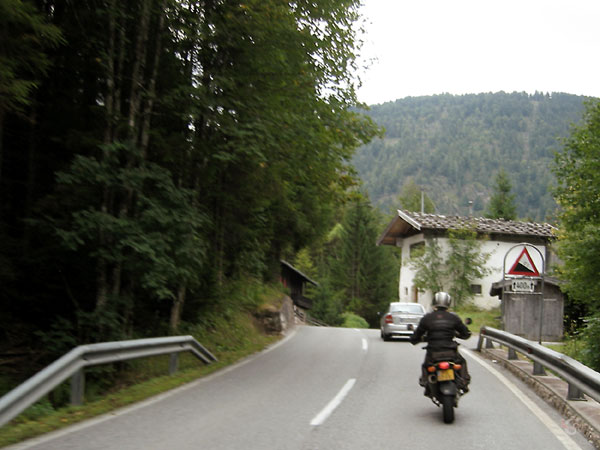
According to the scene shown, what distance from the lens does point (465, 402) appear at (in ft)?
29.7

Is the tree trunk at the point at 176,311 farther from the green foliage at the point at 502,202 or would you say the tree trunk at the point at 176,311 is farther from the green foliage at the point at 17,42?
the green foliage at the point at 502,202

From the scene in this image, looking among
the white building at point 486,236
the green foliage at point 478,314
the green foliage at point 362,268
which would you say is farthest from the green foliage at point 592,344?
the green foliage at point 362,268

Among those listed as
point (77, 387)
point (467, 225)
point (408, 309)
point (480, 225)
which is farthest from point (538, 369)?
point (480, 225)

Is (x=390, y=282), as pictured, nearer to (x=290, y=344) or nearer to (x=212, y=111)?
(x=290, y=344)

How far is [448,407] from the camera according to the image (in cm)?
729

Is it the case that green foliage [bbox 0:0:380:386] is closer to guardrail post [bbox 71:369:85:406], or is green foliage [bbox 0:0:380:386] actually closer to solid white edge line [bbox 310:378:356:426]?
guardrail post [bbox 71:369:85:406]

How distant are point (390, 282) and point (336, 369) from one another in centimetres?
5227

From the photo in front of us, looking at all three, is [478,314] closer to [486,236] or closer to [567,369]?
[486,236]

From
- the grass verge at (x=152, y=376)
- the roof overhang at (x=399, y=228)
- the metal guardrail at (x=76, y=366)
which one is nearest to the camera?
the metal guardrail at (x=76, y=366)

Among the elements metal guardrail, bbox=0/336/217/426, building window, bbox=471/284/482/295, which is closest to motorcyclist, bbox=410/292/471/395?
metal guardrail, bbox=0/336/217/426

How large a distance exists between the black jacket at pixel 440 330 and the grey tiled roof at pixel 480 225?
2937cm

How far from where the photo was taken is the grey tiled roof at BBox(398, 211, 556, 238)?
37312mm

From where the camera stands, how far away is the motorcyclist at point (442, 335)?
772 cm

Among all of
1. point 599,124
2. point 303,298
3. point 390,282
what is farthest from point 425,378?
point 390,282
